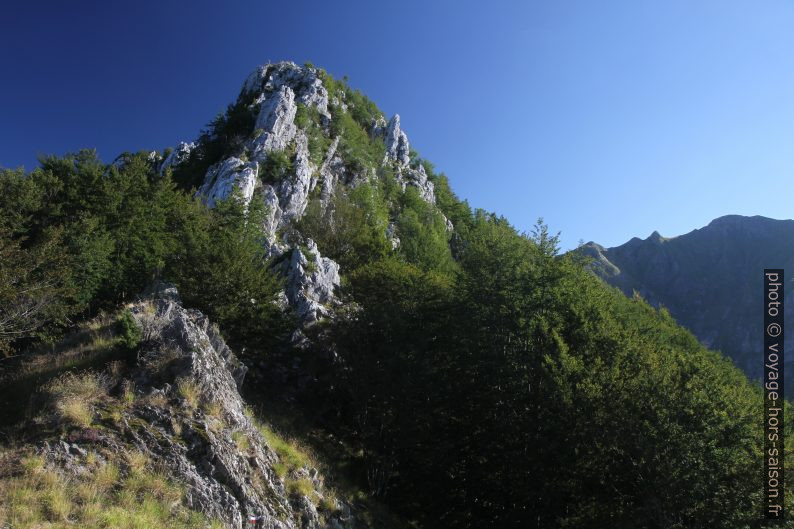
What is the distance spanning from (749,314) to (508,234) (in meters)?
170

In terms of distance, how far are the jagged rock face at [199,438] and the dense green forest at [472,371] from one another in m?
6.77

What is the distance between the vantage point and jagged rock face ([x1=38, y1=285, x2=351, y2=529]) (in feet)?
28.0

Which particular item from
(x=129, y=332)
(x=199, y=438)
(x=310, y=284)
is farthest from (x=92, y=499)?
(x=310, y=284)

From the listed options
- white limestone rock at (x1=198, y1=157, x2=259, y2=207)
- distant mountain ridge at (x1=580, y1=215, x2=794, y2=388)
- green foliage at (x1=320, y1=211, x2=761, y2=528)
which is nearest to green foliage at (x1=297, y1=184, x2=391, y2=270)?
white limestone rock at (x1=198, y1=157, x2=259, y2=207)

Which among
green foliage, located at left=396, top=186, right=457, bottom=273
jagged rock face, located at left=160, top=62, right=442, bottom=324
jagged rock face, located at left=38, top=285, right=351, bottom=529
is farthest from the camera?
green foliage, located at left=396, top=186, right=457, bottom=273

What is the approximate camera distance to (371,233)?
41.9 metres

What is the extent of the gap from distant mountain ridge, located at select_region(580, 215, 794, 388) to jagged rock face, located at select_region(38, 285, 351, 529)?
454 feet

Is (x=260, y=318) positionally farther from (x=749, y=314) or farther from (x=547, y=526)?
(x=749, y=314)

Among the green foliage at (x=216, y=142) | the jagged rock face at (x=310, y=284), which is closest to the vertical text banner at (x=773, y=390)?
the jagged rock face at (x=310, y=284)

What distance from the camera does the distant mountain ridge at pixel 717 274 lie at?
461 feet

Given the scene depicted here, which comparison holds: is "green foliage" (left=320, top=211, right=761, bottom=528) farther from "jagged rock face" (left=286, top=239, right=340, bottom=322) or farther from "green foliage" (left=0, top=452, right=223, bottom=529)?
"green foliage" (left=0, top=452, right=223, bottom=529)

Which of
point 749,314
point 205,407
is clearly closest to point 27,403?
point 205,407

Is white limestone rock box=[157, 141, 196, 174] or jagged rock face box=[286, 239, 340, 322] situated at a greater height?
white limestone rock box=[157, 141, 196, 174]

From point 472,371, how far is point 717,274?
189225mm
